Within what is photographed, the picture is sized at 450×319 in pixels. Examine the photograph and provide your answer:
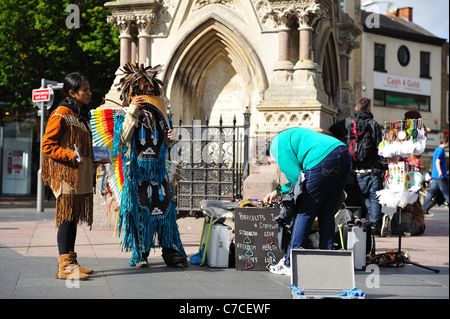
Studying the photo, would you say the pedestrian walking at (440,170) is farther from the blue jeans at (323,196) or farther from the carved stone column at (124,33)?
the blue jeans at (323,196)

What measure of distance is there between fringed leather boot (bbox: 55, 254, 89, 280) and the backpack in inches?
214

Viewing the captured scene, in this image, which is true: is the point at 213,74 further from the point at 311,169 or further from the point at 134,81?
the point at 311,169

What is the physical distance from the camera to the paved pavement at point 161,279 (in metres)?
5.40

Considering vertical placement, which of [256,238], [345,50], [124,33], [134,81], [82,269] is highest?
[345,50]

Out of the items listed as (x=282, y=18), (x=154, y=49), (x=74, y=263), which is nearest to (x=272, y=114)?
(x=282, y=18)

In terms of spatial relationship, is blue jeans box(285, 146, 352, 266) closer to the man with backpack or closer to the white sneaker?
the white sneaker

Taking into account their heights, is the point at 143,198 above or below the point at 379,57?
below

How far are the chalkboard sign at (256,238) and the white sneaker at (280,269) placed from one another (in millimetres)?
195

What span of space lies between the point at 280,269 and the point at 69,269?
2261mm

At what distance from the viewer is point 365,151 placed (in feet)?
32.7

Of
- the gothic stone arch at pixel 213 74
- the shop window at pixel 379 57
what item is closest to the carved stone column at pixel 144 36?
the gothic stone arch at pixel 213 74

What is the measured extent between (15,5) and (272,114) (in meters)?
11.9

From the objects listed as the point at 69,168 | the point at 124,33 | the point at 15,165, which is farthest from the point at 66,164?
the point at 15,165

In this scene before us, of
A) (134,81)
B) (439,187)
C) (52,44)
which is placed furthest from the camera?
(52,44)
